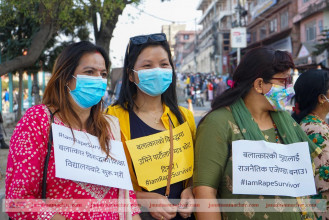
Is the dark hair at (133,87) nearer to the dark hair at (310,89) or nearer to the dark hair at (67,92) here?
the dark hair at (67,92)

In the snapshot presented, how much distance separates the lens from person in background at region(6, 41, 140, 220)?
1.83 meters

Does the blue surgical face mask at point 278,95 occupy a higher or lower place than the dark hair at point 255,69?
lower

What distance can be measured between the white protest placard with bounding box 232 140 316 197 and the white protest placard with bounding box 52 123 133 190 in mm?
664

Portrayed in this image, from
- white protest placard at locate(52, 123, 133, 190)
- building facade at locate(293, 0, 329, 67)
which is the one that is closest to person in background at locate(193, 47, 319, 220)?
white protest placard at locate(52, 123, 133, 190)

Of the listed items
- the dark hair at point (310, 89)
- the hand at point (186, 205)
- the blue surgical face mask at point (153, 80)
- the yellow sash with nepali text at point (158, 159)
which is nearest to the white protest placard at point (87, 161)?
the yellow sash with nepali text at point (158, 159)

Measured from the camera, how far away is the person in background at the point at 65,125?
1.83m

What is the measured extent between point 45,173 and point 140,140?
684 millimetres

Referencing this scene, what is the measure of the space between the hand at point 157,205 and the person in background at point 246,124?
0.17 metres

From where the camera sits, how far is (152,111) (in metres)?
2.62

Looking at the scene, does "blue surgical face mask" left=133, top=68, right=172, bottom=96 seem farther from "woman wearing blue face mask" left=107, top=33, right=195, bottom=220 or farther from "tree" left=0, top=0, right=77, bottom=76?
"tree" left=0, top=0, right=77, bottom=76

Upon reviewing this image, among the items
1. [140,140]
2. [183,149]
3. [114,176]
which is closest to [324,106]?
[183,149]

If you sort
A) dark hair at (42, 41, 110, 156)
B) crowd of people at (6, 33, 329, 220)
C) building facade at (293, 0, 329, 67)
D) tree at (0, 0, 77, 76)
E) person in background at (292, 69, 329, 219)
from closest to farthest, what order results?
crowd of people at (6, 33, 329, 220)
dark hair at (42, 41, 110, 156)
person in background at (292, 69, 329, 219)
tree at (0, 0, 77, 76)
building facade at (293, 0, 329, 67)

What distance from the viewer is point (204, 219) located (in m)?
2.20

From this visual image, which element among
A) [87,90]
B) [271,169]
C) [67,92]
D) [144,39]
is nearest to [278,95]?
[271,169]
